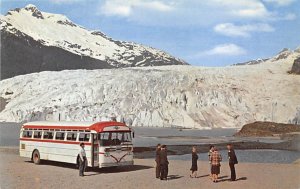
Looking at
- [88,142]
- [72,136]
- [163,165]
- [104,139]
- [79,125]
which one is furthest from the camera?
[72,136]

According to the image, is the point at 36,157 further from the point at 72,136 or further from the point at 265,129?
the point at 265,129

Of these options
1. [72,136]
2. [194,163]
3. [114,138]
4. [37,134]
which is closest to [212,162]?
[194,163]

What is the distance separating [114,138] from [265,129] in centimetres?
4713

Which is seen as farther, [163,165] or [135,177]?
[135,177]

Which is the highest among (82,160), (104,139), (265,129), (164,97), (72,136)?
(164,97)

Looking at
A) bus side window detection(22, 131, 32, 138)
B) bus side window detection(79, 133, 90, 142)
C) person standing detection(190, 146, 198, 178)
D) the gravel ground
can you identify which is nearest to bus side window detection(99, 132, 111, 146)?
bus side window detection(79, 133, 90, 142)

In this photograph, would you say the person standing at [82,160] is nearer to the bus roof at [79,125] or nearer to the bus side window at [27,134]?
the bus roof at [79,125]

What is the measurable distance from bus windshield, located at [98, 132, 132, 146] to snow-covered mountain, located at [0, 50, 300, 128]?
54.0m

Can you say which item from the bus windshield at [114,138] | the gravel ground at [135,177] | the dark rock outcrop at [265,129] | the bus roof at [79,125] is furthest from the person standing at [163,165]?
the dark rock outcrop at [265,129]

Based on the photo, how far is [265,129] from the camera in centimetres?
6444

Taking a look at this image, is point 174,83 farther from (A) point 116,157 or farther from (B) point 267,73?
(A) point 116,157

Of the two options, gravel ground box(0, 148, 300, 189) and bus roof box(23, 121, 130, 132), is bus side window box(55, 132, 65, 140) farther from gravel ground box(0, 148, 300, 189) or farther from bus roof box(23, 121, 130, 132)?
gravel ground box(0, 148, 300, 189)

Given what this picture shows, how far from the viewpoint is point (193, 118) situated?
78.8 m

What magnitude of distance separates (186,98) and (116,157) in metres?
63.6
